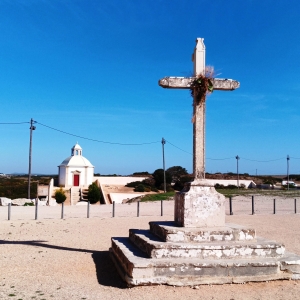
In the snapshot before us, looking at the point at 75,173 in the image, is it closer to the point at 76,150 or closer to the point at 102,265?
the point at 76,150

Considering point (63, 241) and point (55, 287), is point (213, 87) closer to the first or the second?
point (55, 287)

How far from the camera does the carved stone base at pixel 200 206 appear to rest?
6.72 metres

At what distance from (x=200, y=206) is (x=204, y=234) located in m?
0.59

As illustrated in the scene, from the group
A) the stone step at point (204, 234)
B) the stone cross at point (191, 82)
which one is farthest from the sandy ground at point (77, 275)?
the stone cross at point (191, 82)

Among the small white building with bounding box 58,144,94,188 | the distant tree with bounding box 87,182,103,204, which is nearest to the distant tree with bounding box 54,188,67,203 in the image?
the distant tree with bounding box 87,182,103,204

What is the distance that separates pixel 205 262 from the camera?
18.9ft

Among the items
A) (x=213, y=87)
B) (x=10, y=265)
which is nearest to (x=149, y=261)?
(x=10, y=265)

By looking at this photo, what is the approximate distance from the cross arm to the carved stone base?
1.97 metres

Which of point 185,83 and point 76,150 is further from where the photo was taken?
point 76,150

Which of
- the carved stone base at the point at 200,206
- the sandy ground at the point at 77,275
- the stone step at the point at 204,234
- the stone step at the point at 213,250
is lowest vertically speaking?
the sandy ground at the point at 77,275

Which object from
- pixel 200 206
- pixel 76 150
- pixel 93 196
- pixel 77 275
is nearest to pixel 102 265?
pixel 77 275

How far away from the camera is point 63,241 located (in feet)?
32.2

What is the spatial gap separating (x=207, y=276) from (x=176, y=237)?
0.87 metres

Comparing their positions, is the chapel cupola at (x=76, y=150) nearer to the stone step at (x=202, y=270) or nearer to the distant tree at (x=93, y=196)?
the distant tree at (x=93, y=196)
